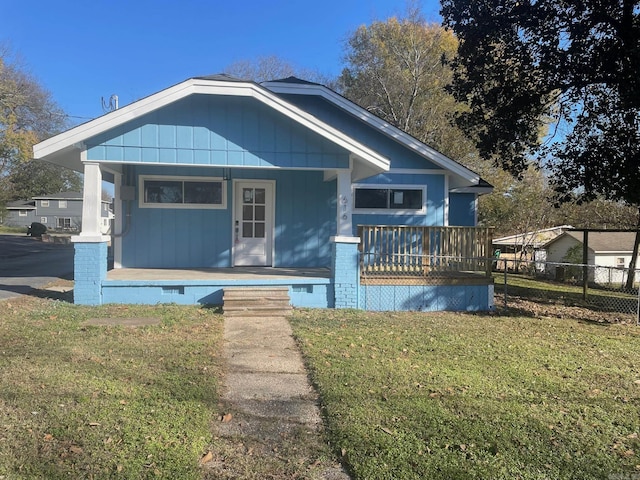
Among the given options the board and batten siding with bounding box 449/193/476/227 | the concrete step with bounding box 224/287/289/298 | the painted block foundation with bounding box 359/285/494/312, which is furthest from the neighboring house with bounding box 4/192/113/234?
the painted block foundation with bounding box 359/285/494/312

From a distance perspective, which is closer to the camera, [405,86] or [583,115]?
[583,115]

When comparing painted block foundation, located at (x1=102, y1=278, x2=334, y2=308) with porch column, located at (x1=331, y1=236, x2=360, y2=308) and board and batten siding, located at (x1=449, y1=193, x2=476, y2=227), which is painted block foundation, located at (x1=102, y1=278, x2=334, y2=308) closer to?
porch column, located at (x1=331, y1=236, x2=360, y2=308)

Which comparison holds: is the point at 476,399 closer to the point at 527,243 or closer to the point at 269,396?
the point at 269,396

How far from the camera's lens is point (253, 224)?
10523 millimetres

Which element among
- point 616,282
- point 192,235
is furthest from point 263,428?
point 616,282

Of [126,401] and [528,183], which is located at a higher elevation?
[528,183]

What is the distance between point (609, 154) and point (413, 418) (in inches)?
321

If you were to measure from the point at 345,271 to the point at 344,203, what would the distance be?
1.23 meters

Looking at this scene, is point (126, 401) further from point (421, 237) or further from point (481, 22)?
point (481, 22)

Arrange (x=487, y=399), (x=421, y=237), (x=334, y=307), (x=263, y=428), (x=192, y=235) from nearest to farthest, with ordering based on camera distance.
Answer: (x=263, y=428) < (x=487, y=399) < (x=334, y=307) < (x=421, y=237) < (x=192, y=235)

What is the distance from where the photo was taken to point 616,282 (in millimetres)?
19844

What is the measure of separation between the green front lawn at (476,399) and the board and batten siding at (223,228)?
138 inches

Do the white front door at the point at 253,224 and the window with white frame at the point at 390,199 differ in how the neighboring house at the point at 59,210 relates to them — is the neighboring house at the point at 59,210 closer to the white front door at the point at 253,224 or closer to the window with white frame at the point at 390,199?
the white front door at the point at 253,224

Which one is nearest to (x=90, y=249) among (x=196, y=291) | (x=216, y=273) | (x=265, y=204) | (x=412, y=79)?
(x=196, y=291)
